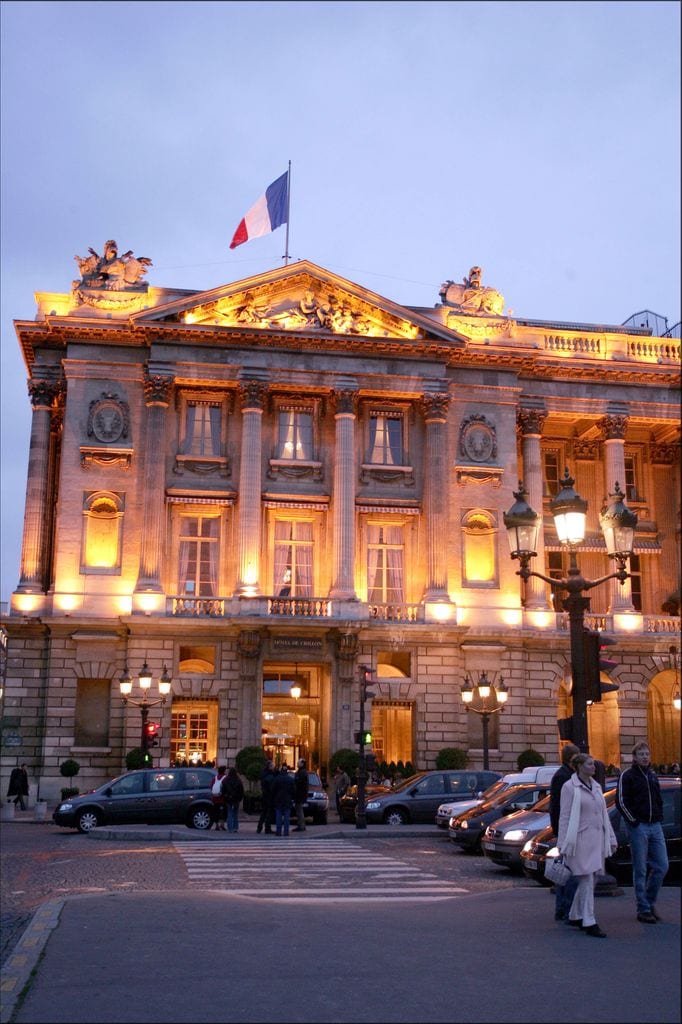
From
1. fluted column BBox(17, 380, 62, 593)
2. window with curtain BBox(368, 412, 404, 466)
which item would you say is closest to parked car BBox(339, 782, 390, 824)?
fluted column BBox(17, 380, 62, 593)

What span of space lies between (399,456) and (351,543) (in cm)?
481

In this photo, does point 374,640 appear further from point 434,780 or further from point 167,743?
point 434,780

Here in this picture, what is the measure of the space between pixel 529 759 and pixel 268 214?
76.2ft

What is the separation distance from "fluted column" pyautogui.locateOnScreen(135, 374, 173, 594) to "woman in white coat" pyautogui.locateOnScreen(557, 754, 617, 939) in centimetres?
3215

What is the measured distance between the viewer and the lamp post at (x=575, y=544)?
16.0m

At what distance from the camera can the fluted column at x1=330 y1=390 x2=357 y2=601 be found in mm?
44344

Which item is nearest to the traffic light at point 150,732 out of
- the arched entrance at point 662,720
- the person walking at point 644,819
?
the arched entrance at point 662,720

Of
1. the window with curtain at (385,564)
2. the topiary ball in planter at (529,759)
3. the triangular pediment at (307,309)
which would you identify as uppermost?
the triangular pediment at (307,309)

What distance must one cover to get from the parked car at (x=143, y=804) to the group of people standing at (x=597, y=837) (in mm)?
19079

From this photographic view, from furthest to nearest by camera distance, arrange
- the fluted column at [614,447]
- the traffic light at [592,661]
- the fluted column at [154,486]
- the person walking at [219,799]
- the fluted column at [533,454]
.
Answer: the fluted column at [614,447] < the fluted column at [533,454] < the fluted column at [154,486] < the person walking at [219,799] < the traffic light at [592,661]

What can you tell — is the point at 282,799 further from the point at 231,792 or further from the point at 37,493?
the point at 37,493

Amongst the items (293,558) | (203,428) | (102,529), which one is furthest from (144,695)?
(203,428)

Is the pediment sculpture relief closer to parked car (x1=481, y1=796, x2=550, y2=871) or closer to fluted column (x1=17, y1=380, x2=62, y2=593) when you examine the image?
fluted column (x1=17, y1=380, x2=62, y2=593)

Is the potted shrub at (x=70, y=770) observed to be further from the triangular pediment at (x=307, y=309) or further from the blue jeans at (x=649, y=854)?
the blue jeans at (x=649, y=854)
